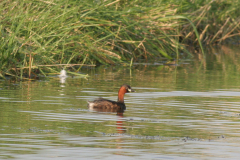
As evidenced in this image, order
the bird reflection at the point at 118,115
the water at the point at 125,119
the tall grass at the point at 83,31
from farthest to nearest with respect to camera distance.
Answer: the tall grass at the point at 83,31, the bird reflection at the point at 118,115, the water at the point at 125,119

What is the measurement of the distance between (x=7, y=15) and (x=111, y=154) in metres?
8.29

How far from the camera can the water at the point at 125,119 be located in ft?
22.7

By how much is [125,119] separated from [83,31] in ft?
26.7

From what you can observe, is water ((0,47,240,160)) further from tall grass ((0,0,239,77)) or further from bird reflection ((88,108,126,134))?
tall grass ((0,0,239,77))

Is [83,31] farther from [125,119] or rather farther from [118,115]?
[125,119]

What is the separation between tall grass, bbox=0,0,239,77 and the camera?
13.7 m

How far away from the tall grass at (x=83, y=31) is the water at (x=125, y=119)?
28.3 inches

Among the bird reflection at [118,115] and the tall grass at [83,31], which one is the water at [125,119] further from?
the tall grass at [83,31]

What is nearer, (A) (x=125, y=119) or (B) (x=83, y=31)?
(A) (x=125, y=119)

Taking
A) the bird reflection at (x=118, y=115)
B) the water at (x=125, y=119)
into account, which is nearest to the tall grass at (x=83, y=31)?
the water at (x=125, y=119)

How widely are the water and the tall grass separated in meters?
0.72

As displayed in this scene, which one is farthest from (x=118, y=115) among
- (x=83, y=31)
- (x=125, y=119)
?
(x=83, y=31)

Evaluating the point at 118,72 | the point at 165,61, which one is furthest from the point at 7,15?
the point at 165,61

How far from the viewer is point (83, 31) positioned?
17.0 meters
